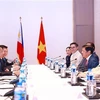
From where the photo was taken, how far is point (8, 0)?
6.91m

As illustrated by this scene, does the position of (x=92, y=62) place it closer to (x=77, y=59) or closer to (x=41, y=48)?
(x=77, y=59)

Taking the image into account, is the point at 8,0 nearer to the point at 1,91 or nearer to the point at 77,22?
the point at 77,22

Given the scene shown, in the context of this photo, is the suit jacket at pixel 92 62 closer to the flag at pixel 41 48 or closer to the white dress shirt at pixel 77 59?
the white dress shirt at pixel 77 59

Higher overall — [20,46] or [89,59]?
[20,46]

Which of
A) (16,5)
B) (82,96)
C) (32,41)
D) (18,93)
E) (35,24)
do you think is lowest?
(82,96)

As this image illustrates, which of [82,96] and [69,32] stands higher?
[69,32]

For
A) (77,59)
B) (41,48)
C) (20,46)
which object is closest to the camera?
(77,59)

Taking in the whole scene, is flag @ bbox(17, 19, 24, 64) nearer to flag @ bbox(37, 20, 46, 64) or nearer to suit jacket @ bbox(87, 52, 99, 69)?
flag @ bbox(37, 20, 46, 64)

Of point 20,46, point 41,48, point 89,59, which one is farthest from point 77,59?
point 20,46

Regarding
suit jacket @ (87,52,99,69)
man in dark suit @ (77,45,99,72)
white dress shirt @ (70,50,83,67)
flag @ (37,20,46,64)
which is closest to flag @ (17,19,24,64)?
flag @ (37,20,46,64)

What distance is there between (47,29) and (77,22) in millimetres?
918

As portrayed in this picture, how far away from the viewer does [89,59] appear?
13.2 ft

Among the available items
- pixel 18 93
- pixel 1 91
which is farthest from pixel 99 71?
pixel 18 93

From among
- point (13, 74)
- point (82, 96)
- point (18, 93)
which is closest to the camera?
point (18, 93)
